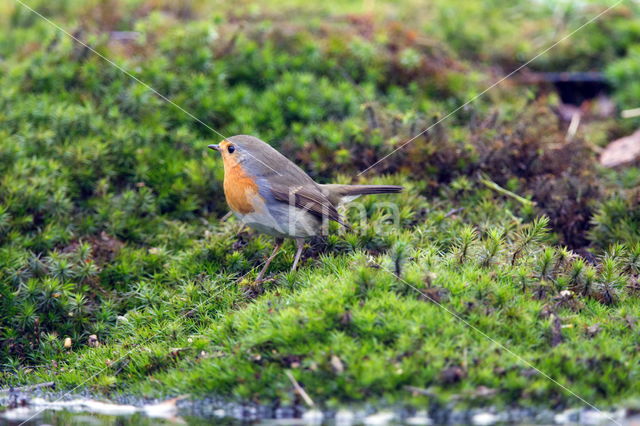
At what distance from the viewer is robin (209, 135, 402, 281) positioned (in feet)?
22.0

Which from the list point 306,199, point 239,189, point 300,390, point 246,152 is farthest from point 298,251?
point 300,390

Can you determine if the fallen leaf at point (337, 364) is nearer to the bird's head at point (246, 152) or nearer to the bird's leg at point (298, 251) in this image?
the bird's leg at point (298, 251)

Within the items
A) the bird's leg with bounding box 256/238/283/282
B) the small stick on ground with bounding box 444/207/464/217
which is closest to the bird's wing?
Result: the bird's leg with bounding box 256/238/283/282

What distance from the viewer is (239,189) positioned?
22.3ft

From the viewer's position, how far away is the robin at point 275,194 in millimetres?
6691

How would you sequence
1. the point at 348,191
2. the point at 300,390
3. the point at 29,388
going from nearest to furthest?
the point at 300,390 → the point at 29,388 → the point at 348,191

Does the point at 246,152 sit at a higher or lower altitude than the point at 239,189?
higher

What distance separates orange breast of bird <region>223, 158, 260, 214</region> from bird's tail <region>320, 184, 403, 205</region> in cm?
79

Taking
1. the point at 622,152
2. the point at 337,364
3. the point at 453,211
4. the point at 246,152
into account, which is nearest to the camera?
the point at 337,364

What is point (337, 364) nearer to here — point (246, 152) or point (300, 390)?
point (300, 390)

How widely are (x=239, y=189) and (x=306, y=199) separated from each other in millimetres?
647

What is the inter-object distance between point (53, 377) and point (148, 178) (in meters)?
2.75

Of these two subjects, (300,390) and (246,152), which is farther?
(246,152)

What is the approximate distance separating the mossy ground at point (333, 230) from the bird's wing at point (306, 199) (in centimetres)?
28
